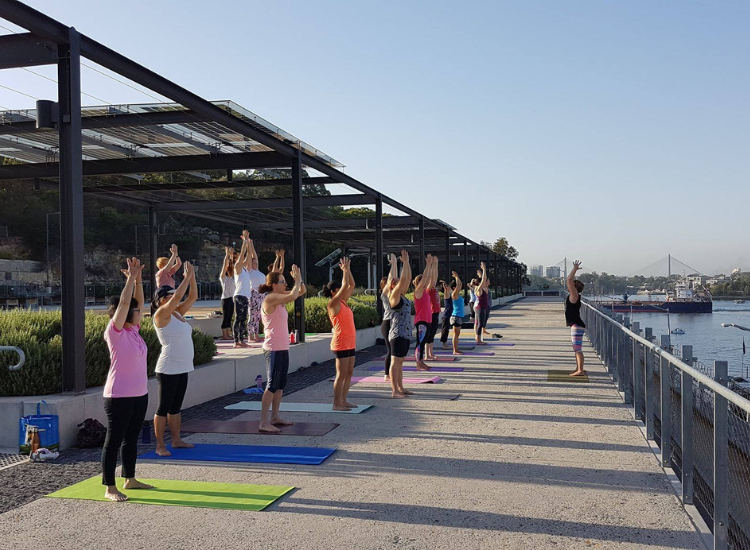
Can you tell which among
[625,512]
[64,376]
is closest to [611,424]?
[625,512]

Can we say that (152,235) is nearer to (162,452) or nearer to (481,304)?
(481,304)

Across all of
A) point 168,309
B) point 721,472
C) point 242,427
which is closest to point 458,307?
point 242,427

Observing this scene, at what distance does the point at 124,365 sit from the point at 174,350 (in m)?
1.19

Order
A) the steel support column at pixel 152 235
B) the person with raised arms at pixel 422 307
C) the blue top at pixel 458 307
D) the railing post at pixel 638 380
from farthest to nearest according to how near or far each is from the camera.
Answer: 1. the steel support column at pixel 152 235
2. the blue top at pixel 458 307
3. the person with raised arms at pixel 422 307
4. the railing post at pixel 638 380

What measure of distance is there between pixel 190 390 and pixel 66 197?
3008 mm

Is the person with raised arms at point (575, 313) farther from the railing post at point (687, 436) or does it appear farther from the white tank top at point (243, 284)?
the railing post at point (687, 436)

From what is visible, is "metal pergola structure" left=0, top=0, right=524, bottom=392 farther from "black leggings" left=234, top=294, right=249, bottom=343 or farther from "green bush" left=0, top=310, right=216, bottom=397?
"black leggings" left=234, top=294, right=249, bottom=343

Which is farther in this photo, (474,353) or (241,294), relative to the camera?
(474,353)

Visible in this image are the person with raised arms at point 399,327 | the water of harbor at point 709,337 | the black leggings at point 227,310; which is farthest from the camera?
the water of harbor at point 709,337

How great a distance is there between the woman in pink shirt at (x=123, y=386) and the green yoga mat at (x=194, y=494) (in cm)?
19

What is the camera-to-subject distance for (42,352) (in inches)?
295

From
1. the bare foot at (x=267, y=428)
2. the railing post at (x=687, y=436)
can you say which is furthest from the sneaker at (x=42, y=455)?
the railing post at (x=687, y=436)

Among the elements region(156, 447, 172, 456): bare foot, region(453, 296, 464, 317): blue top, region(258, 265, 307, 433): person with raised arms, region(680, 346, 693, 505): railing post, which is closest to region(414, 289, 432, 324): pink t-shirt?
region(453, 296, 464, 317): blue top

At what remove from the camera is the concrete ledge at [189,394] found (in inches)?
269
